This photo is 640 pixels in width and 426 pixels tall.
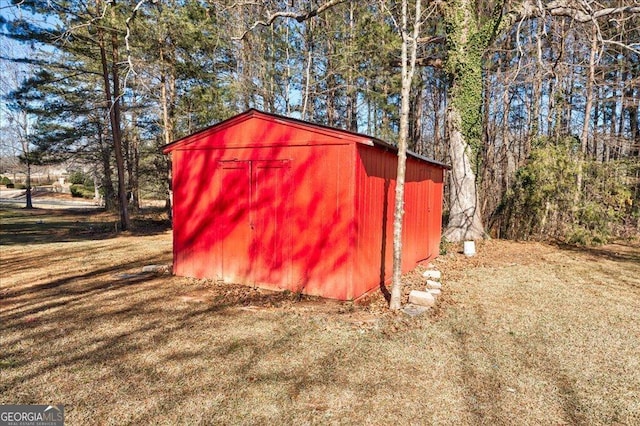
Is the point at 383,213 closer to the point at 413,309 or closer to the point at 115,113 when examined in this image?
the point at 413,309

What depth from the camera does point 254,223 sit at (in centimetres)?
595

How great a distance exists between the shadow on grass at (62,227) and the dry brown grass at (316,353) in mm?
6671

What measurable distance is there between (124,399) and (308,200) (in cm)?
334

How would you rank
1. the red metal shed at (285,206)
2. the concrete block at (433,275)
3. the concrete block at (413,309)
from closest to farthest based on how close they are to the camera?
the concrete block at (413,309) < the red metal shed at (285,206) < the concrete block at (433,275)

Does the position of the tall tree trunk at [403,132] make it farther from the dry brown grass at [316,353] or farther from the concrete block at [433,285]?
the concrete block at [433,285]

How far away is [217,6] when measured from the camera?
9617 mm

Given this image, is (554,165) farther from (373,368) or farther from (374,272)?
(373,368)

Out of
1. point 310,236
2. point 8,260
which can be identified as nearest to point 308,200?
point 310,236

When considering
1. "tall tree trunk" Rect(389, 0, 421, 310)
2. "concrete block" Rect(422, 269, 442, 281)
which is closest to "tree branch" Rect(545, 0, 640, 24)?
"tall tree trunk" Rect(389, 0, 421, 310)

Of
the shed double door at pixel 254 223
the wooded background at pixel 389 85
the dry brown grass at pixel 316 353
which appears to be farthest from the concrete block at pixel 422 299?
the wooded background at pixel 389 85

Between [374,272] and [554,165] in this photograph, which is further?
[554,165]

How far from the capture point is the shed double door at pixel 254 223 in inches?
224

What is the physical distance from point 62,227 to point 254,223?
13744 millimetres

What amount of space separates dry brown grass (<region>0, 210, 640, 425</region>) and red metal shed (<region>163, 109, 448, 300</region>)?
430 millimetres
